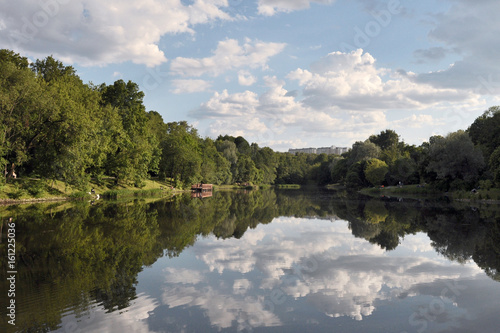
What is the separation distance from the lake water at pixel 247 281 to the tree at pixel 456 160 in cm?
3906

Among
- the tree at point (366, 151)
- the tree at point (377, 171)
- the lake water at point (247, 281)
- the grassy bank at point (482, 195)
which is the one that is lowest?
the lake water at point (247, 281)

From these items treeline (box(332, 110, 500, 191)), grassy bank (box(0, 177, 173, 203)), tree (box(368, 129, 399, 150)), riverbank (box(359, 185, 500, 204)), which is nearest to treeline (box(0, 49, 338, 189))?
grassy bank (box(0, 177, 173, 203))

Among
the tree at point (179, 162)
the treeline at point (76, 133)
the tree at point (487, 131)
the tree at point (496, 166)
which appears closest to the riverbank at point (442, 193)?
the tree at point (496, 166)

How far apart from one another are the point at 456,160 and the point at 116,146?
5144 centimetres

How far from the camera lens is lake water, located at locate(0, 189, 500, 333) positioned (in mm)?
7512

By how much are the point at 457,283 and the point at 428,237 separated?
9056 millimetres

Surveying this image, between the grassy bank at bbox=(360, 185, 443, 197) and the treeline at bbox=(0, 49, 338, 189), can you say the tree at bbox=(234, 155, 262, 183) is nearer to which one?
the treeline at bbox=(0, 49, 338, 189)

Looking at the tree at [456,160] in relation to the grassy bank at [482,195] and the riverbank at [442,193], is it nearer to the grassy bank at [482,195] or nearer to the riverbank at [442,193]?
the riverbank at [442,193]

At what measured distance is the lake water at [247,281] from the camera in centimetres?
751

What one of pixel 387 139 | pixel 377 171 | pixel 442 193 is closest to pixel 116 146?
pixel 442 193

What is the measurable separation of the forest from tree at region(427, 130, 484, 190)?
134 millimetres

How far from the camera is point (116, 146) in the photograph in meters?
51.3

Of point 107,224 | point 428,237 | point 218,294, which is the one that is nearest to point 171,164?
point 107,224

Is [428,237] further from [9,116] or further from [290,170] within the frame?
[290,170]
